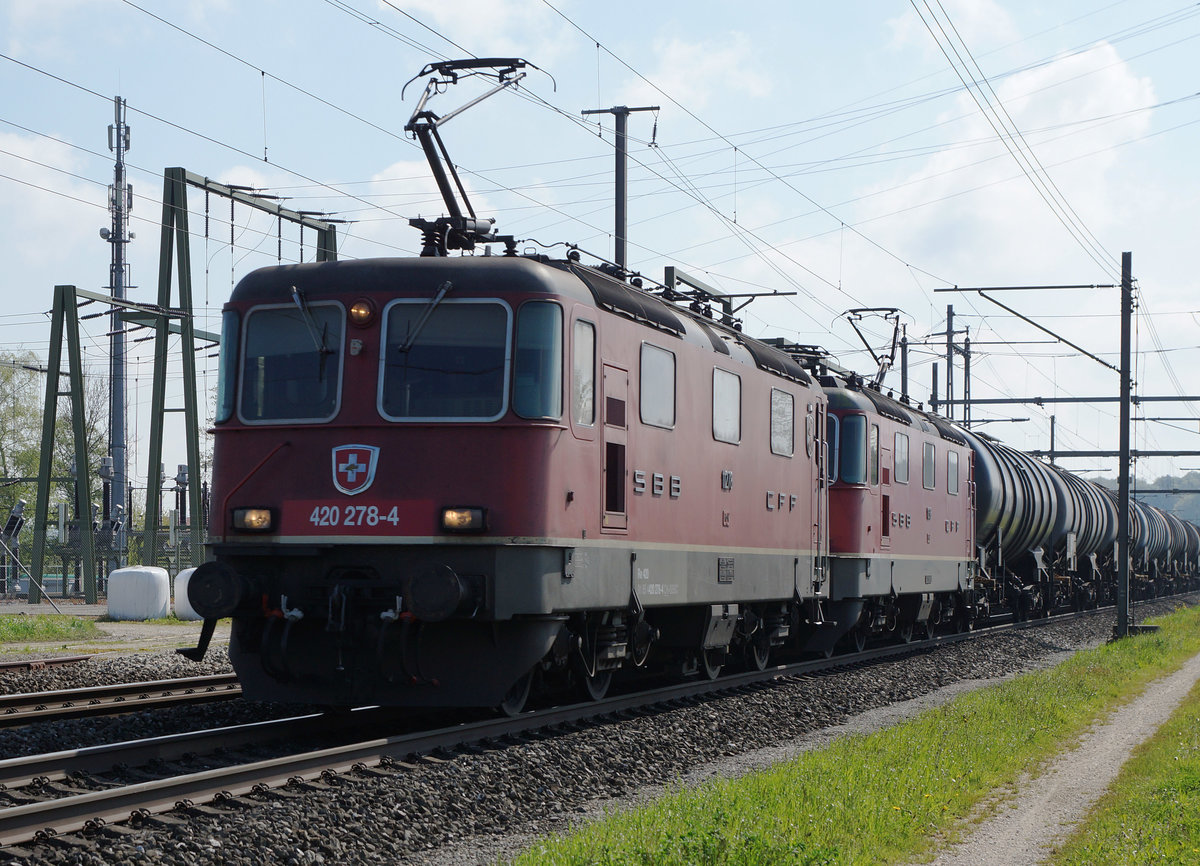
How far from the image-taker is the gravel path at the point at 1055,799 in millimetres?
7746

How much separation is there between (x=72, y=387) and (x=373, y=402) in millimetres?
24790

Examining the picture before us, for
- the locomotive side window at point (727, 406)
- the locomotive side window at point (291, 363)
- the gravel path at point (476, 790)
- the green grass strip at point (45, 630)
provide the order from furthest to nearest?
1. the green grass strip at point (45, 630)
2. the locomotive side window at point (727, 406)
3. the locomotive side window at point (291, 363)
4. the gravel path at point (476, 790)

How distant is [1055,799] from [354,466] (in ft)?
18.4

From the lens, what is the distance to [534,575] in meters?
10.5

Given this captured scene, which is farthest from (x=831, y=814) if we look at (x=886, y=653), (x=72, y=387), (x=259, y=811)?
(x=72, y=387)

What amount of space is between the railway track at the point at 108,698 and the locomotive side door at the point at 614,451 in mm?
4361

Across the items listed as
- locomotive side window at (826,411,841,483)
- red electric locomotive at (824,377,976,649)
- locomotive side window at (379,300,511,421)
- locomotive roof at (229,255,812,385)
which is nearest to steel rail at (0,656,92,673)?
locomotive roof at (229,255,812,385)

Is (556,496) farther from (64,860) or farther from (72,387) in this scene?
(72,387)

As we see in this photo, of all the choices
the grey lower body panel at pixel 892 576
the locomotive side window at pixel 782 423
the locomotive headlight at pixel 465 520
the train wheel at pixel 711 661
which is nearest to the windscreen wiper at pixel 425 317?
the locomotive headlight at pixel 465 520

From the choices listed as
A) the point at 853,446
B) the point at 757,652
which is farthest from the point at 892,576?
the point at 757,652

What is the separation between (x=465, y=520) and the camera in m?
10.4

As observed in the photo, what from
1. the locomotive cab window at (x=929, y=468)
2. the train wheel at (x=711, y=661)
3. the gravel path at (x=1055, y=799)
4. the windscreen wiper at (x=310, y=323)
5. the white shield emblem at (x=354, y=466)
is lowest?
the gravel path at (x=1055, y=799)

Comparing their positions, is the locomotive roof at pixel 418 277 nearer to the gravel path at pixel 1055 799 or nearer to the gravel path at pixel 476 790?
the gravel path at pixel 476 790

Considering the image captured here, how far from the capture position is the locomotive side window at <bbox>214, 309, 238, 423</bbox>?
11281 mm
